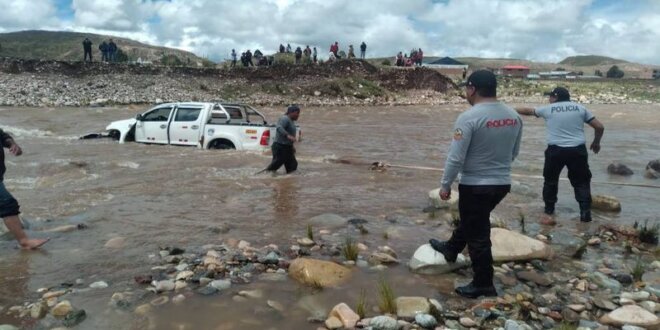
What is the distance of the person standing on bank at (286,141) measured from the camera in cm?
995

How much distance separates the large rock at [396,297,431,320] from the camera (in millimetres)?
4211

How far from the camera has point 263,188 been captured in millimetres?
9828

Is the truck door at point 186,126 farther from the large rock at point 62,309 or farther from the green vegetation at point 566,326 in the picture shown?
the green vegetation at point 566,326

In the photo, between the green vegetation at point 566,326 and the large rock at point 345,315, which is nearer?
the green vegetation at point 566,326

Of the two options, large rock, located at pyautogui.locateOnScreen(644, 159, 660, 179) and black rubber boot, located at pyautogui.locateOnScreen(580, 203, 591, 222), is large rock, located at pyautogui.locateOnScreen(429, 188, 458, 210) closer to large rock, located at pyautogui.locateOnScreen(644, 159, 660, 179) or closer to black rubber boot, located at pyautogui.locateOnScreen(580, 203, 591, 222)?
black rubber boot, located at pyautogui.locateOnScreen(580, 203, 591, 222)

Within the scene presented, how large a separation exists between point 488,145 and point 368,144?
43.1ft

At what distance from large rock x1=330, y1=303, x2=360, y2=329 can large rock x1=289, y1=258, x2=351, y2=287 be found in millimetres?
613

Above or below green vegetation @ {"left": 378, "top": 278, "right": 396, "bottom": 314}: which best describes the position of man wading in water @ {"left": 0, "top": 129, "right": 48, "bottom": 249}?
above

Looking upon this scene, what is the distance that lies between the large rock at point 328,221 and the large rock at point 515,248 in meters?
2.19

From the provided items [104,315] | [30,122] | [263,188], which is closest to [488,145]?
[104,315]

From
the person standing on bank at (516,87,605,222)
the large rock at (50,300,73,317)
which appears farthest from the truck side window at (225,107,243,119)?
the large rock at (50,300,73,317)

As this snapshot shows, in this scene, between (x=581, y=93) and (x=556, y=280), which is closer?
(x=556, y=280)

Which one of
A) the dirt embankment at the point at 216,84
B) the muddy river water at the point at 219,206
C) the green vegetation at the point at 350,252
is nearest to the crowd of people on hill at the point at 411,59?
the dirt embankment at the point at 216,84

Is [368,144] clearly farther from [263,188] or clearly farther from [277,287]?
[277,287]
